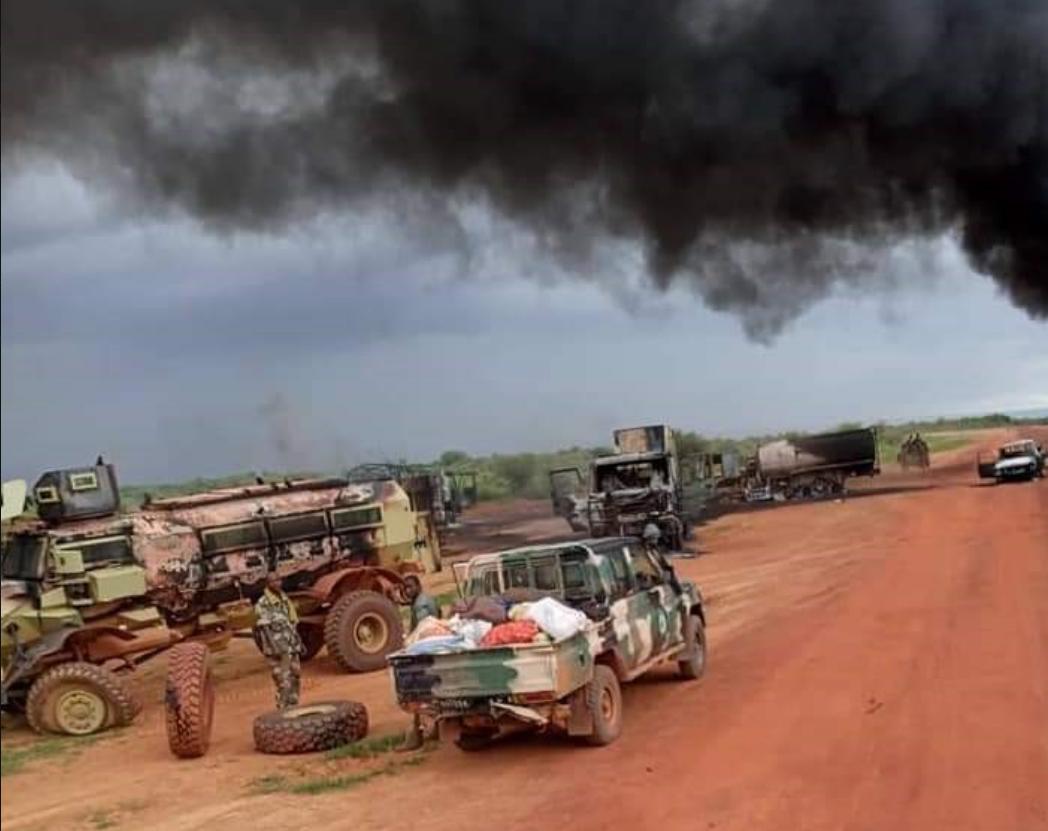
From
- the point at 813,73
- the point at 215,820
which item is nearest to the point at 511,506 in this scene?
the point at 215,820

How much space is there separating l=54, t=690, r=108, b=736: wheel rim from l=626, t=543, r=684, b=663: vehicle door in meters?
4.15

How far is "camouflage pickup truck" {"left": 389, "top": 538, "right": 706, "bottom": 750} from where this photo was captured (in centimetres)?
826

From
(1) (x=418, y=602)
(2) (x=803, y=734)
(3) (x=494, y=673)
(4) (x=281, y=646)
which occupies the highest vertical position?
(1) (x=418, y=602)

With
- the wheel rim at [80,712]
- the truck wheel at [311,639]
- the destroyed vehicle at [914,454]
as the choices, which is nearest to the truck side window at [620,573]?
the destroyed vehicle at [914,454]

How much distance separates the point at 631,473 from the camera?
32.3ft

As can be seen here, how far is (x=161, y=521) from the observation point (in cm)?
1158

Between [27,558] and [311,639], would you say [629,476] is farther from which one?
[27,558]

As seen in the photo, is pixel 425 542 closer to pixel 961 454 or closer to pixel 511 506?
pixel 511 506

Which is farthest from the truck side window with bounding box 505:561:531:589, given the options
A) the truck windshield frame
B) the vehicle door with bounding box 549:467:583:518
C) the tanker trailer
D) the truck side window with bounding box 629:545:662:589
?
the truck windshield frame

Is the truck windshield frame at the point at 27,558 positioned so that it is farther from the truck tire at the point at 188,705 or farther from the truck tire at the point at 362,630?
the truck tire at the point at 362,630

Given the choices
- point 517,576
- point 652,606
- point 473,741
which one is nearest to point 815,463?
point 652,606

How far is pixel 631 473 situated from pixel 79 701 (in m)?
4.50

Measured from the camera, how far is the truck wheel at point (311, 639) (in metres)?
12.5

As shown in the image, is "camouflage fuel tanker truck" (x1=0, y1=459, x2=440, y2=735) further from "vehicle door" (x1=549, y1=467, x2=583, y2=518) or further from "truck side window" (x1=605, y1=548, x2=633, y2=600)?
"truck side window" (x1=605, y1=548, x2=633, y2=600)
